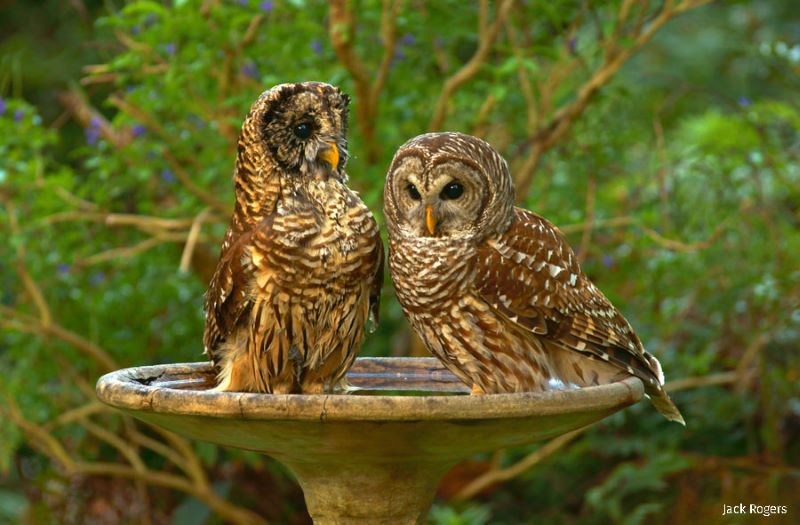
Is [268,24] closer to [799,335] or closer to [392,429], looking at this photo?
[392,429]

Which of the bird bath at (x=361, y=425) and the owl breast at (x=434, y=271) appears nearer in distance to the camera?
the bird bath at (x=361, y=425)

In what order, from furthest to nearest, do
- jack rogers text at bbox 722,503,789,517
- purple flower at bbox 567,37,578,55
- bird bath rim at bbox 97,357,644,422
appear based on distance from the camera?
jack rogers text at bbox 722,503,789,517 < purple flower at bbox 567,37,578,55 < bird bath rim at bbox 97,357,644,422

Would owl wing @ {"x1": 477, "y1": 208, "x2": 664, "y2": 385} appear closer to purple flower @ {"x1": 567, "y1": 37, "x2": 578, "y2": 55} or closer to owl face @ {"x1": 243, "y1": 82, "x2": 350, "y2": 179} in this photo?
owl face @ {"x1": 243, "y1": 82, "x2": 350, "y2": 179}

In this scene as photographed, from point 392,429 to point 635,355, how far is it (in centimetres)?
96

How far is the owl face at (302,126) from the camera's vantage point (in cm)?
258

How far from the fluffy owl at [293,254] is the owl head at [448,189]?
4.8 inches

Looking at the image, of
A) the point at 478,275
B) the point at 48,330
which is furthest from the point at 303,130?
the point at 48,330

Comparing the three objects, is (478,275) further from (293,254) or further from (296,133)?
(296,133)

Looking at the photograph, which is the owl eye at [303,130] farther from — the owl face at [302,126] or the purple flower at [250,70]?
the purple flower at [250,70]

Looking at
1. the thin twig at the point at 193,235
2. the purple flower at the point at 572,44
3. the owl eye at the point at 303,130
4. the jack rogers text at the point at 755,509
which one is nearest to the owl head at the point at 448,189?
the owl eye at the point at 303,130

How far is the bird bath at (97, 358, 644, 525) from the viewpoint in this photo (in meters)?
2.09

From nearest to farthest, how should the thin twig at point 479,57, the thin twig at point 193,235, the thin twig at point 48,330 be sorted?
the thin twig at point 193,235, the thin twig at point 479,57, the thin twig at point 48,330

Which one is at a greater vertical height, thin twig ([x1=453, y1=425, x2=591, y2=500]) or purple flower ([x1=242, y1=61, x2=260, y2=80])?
purple flower ([x1=242, y1=61, x2=260, y2=80])

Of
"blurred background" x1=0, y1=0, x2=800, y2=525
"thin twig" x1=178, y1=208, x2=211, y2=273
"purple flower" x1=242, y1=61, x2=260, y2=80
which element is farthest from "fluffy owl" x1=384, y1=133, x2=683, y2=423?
"purple flower" x1=242, y1=61, x2=260, y2=80
